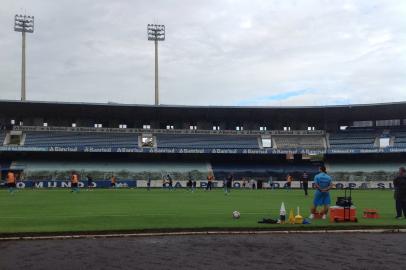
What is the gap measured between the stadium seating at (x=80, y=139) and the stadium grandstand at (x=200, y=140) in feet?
0.43

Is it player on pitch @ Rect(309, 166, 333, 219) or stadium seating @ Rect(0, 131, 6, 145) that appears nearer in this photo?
player on pitch @ Rect(309, 166, 333, 219)

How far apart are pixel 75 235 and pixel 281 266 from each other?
21.0 feet

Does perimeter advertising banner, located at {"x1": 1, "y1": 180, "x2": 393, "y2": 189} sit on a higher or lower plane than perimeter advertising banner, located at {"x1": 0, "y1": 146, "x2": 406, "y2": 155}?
lower

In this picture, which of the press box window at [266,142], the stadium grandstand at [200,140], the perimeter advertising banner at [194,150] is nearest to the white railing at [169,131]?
the stadium grandstand at [200,140]

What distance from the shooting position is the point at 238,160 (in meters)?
70.7

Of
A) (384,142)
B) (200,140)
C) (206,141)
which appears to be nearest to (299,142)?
(384,142)

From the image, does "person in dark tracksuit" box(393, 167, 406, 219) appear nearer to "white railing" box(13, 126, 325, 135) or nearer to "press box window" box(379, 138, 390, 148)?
"press box window" box(379, 138, 390, 148)

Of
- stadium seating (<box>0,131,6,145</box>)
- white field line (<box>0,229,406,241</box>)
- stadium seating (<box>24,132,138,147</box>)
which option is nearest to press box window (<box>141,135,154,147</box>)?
stadium seating (<box>24,132,138,147</box>)

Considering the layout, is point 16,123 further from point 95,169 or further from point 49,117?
point 95,169

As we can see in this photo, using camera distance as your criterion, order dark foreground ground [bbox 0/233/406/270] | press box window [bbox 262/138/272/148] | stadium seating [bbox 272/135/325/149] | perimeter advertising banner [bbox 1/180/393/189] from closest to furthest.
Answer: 1. dark foreground ground [bbox 0/233/406/270]
2. perimeter advertising banner [bbox 1/180/393/189]
3. stadium seating [bbox 272/135/325/149]
4. press box window [bbox 262/138/272/148]

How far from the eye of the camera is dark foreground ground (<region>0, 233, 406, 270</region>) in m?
9.63

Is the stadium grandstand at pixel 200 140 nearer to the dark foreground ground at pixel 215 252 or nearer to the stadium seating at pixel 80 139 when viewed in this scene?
the stadium seating at pixel 80 139

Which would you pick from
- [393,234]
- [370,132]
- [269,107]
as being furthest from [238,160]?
[393,234]

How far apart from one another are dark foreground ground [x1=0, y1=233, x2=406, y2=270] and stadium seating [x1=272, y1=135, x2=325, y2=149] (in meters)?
55.8
